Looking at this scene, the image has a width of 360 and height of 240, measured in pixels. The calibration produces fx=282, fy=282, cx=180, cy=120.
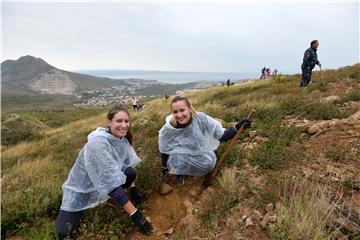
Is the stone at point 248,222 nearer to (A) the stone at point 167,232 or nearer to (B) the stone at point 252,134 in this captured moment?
(A) the stone at point 167,232

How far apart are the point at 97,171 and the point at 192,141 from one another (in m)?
1.42

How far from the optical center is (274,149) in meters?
4.29

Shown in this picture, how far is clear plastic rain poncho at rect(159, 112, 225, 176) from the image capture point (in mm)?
4056

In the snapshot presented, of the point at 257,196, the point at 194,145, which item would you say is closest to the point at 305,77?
the point at 194,145

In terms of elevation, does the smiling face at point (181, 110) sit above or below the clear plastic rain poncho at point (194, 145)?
above

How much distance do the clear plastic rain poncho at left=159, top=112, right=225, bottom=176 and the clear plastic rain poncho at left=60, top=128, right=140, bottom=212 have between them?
0.66m

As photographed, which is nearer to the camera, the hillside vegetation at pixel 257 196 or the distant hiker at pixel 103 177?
the hillside vegetation at pixel 257 196

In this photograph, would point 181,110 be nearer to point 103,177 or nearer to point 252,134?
point 103,177

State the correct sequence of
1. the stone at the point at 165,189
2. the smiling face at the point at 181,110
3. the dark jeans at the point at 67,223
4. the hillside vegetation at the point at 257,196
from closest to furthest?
the hillside vegetation at the point at 257,196
the dark jeans at the point at 67,223
the smiling face at the point at 181,110
the stone at the point at 165,189

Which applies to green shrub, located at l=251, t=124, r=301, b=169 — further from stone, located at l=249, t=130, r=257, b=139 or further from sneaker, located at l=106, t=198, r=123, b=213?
sneaker, located at l=106, t=198, r=123, b=213

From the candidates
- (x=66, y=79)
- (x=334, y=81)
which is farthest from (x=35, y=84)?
(x=334, y=81)

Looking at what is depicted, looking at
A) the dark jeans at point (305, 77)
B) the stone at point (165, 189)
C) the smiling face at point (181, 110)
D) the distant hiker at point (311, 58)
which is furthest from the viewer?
the dark jeans at point (305, 77)

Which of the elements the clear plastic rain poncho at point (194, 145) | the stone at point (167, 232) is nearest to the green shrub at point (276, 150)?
the clear plastic rain poncho at point (194, 145)

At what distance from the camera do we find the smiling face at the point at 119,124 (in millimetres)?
3520
